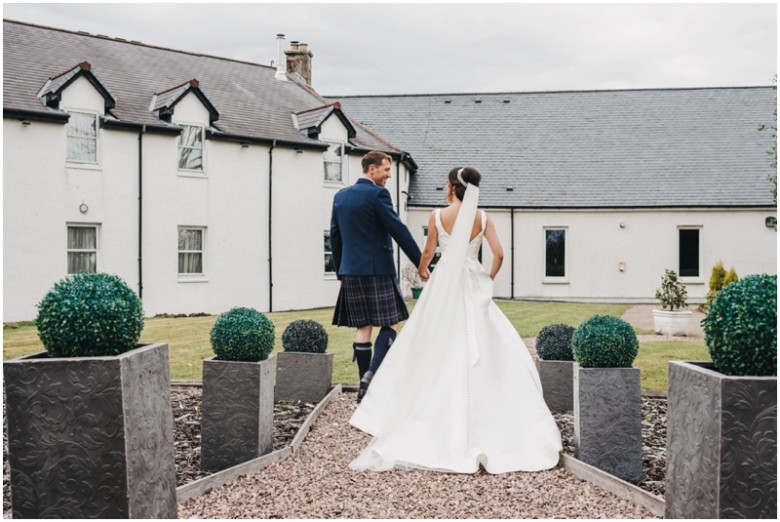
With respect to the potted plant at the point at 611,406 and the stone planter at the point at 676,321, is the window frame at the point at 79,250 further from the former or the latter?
the potted plant at the point at 611,406

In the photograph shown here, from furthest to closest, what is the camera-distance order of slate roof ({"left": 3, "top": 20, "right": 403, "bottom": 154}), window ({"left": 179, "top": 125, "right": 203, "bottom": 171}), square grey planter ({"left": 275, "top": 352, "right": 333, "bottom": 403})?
A: window ({"left": 179, "top": 125, "right": 203, "bottom": 171}), slate roof ({"left": 3, "top": 20, "right": 403, "bottom": 154}), square grey planter ({"left": 275, "top": 352, "right": 333, "bottom": 403})

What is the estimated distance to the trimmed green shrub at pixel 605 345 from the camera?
18.1ft

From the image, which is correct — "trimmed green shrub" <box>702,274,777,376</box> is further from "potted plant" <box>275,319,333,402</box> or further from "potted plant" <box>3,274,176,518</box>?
"potted plant" <box>275,319,333,402</box>

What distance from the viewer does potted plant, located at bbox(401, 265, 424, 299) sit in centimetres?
2659

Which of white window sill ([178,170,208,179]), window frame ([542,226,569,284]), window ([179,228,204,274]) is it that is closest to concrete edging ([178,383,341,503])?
window ([179,228,204,274])

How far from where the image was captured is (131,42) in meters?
25.1

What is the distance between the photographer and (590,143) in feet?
100

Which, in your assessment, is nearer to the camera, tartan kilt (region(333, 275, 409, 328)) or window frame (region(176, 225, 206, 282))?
tartan kilt (region(333, 275, 409, 328))

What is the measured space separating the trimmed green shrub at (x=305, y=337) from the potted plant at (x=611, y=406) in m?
3.35

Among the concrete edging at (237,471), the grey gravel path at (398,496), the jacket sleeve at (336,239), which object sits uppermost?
the jacket sleeve at (336,239)

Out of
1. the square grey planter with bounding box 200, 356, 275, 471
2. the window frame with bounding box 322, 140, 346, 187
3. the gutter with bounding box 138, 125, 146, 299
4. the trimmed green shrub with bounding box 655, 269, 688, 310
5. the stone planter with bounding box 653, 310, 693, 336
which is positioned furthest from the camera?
the window frame with bounding box 322, 140, 346, 187

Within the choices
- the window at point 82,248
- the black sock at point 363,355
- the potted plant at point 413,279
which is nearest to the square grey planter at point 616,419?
the black sock at point 363,355

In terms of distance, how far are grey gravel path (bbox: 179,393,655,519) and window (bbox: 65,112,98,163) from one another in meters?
16.7

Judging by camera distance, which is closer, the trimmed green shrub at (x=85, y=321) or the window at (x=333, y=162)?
the trimmed green shrub at (x=85, y=321)
